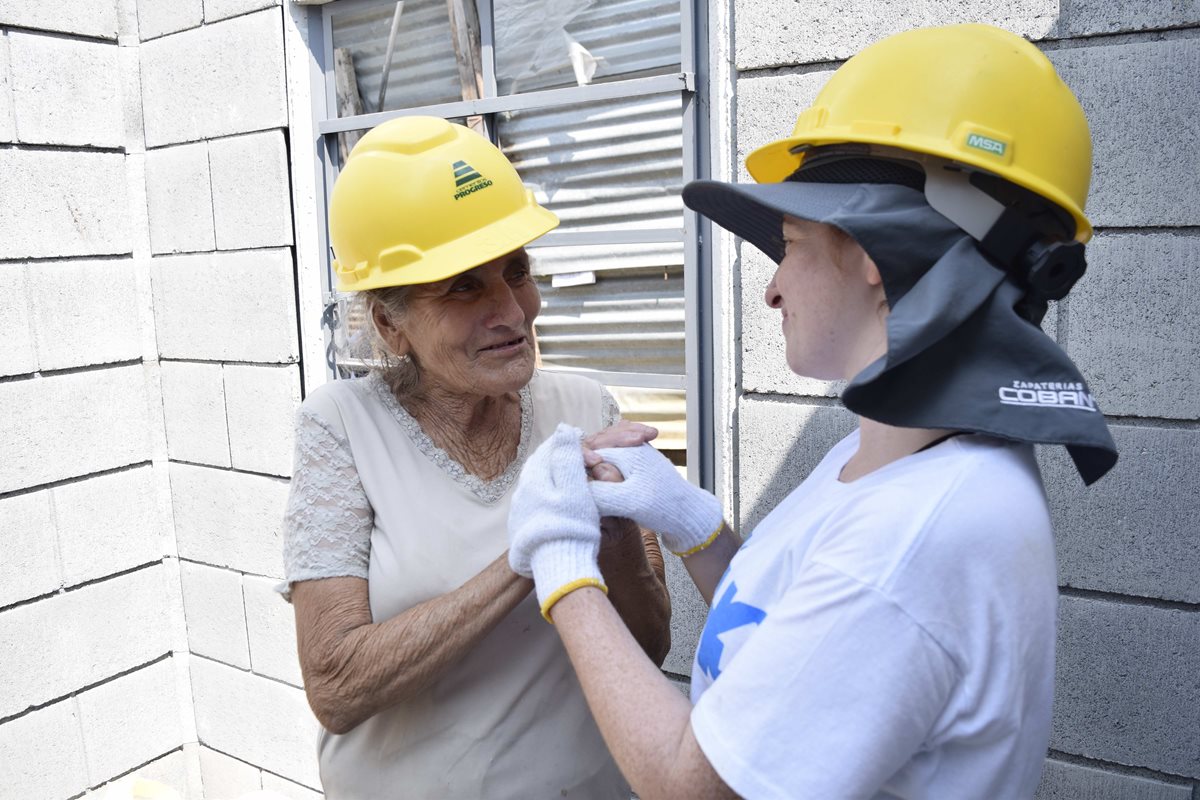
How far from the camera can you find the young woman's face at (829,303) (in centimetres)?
117

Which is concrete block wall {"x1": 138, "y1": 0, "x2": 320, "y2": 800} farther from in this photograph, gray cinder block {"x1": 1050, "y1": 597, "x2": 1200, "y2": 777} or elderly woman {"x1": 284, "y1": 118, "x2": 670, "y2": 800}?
gray cinder block {"x1": 1050, "y1": 597, "x2": 1200, "y2": 777}

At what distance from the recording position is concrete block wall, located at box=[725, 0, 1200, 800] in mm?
2062

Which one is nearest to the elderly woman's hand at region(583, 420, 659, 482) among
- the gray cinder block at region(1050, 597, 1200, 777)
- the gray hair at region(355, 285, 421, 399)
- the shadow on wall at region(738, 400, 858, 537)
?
the gray hair at region(355, 285, 421, 399)

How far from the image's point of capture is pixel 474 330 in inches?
69.1

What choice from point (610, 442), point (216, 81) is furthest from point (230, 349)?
point (610, 442)

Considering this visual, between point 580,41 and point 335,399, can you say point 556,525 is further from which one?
point 580,41

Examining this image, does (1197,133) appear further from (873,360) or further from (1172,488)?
(873,360)

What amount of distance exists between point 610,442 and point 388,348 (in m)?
0.55

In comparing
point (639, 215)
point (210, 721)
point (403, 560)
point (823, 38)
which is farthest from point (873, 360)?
point (210, 721)

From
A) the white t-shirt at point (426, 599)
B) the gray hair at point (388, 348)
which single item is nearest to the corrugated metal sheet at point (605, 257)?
the gray hair at point (388, 348)

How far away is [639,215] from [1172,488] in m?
1.68

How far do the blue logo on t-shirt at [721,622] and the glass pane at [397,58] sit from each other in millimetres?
2649

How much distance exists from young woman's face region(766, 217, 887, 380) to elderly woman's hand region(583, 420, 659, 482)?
1.21ft

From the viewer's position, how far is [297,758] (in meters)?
3.93
